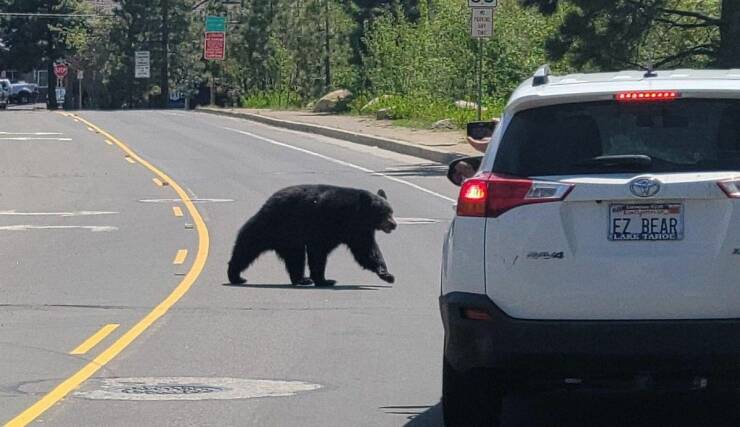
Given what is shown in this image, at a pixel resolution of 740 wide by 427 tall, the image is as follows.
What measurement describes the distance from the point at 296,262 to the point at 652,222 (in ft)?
24.2

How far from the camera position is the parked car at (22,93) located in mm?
104944

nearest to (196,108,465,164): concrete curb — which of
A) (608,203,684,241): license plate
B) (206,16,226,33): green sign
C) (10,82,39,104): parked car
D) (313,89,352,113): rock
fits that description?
(313,89,352,113): rock

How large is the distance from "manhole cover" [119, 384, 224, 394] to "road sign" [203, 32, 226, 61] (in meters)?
65.0

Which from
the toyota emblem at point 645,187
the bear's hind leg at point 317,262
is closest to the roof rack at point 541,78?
the toyota emblem at point 645,187

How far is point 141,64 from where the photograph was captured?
84.7 meters

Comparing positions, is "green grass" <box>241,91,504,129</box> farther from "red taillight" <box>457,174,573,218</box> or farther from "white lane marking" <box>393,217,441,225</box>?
"red taillight" <box>457,174,573,218</box>

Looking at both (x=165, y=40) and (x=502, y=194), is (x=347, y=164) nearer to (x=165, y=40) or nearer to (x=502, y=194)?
(x=502, y=194)

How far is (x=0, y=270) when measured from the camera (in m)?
15.1

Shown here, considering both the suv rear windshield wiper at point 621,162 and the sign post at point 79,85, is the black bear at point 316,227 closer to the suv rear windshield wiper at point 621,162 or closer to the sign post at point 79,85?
the suv rear windshield wiper at point 621,162

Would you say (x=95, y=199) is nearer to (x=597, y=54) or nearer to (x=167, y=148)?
(x=597, y=54)

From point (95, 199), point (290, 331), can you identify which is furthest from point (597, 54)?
point (290, 331)

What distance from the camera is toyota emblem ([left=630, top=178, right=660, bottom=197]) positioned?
6.30 metres

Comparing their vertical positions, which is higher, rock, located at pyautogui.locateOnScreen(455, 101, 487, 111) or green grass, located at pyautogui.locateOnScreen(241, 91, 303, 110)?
rock, located at pyautogui.locateOnScreen(455, 101, 487, 111)

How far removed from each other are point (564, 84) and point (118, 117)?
2118 inches
